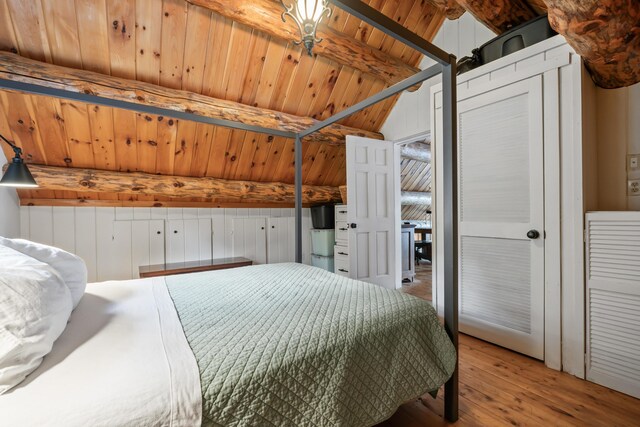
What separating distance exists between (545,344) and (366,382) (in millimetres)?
1637

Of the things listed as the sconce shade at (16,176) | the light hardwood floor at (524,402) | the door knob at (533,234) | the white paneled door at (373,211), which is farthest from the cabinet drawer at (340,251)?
the sconce shade at (16,176)

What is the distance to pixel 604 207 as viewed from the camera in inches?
77.6

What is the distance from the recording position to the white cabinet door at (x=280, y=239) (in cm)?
413

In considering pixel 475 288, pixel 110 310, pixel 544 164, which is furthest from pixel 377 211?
pixel 110 310

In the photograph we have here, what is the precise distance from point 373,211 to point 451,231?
7.15 ft

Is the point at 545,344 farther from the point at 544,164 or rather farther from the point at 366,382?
the point at 366,382

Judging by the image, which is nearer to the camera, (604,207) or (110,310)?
(110,310)

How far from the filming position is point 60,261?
4.03 ft

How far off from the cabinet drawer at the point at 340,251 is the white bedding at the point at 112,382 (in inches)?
108

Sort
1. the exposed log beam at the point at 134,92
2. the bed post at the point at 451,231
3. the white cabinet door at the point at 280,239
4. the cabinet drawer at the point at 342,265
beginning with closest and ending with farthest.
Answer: the bed post at the point at 451,231
the exposed log beam at the point at 134,92
the cabinet drawer at the point at 342,265
the white cabinet door at the point at 280,239

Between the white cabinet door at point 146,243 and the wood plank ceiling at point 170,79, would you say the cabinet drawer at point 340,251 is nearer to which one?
the wood plank ceiling at point 170,79

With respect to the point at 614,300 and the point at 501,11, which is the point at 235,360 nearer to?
the point at 614,300

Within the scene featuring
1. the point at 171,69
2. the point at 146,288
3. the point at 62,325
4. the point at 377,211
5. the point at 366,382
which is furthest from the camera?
the point at 377,211

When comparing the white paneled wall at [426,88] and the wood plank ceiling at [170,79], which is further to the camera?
the white paneled wall at [426,88]
